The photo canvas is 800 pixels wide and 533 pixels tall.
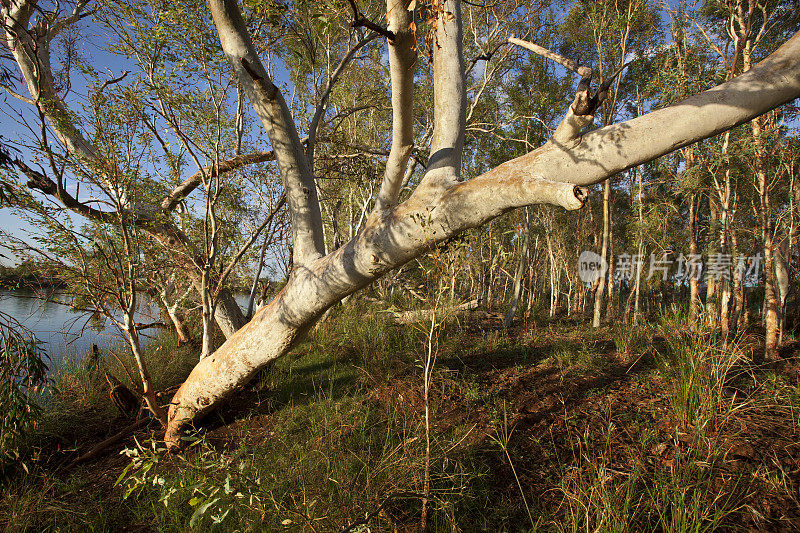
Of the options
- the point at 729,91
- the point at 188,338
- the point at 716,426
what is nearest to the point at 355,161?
the point at 188,338

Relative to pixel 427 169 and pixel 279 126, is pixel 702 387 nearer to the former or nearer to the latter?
pixel 427 169

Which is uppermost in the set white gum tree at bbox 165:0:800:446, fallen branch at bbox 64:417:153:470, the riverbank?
white gum tree at bbox 165:0:800:446

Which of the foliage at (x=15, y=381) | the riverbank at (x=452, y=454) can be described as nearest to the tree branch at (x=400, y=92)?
the riverbank at (x=452, y=454)

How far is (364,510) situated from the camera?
1863mm

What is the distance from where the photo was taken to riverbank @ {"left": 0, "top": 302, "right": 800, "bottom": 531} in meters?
1.83

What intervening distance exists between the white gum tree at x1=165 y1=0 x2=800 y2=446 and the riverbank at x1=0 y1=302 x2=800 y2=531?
0.66m

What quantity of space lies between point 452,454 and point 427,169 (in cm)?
207

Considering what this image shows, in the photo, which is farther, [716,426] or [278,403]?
[278,403]

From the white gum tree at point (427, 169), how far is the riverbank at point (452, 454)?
0.66 meters

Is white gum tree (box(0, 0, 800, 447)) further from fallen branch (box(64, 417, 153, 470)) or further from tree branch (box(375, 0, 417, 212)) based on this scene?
fallen branch (box(64, 417, 153, 470))

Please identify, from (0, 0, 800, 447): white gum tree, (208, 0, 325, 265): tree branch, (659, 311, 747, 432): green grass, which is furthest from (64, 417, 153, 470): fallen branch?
(659, 311, 747, 432): green grass

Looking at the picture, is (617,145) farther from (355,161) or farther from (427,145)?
(427,145)

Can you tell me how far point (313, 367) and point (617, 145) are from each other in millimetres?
4094

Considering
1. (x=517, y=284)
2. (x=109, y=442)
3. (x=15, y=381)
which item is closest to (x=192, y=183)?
(x=15, y=381)
